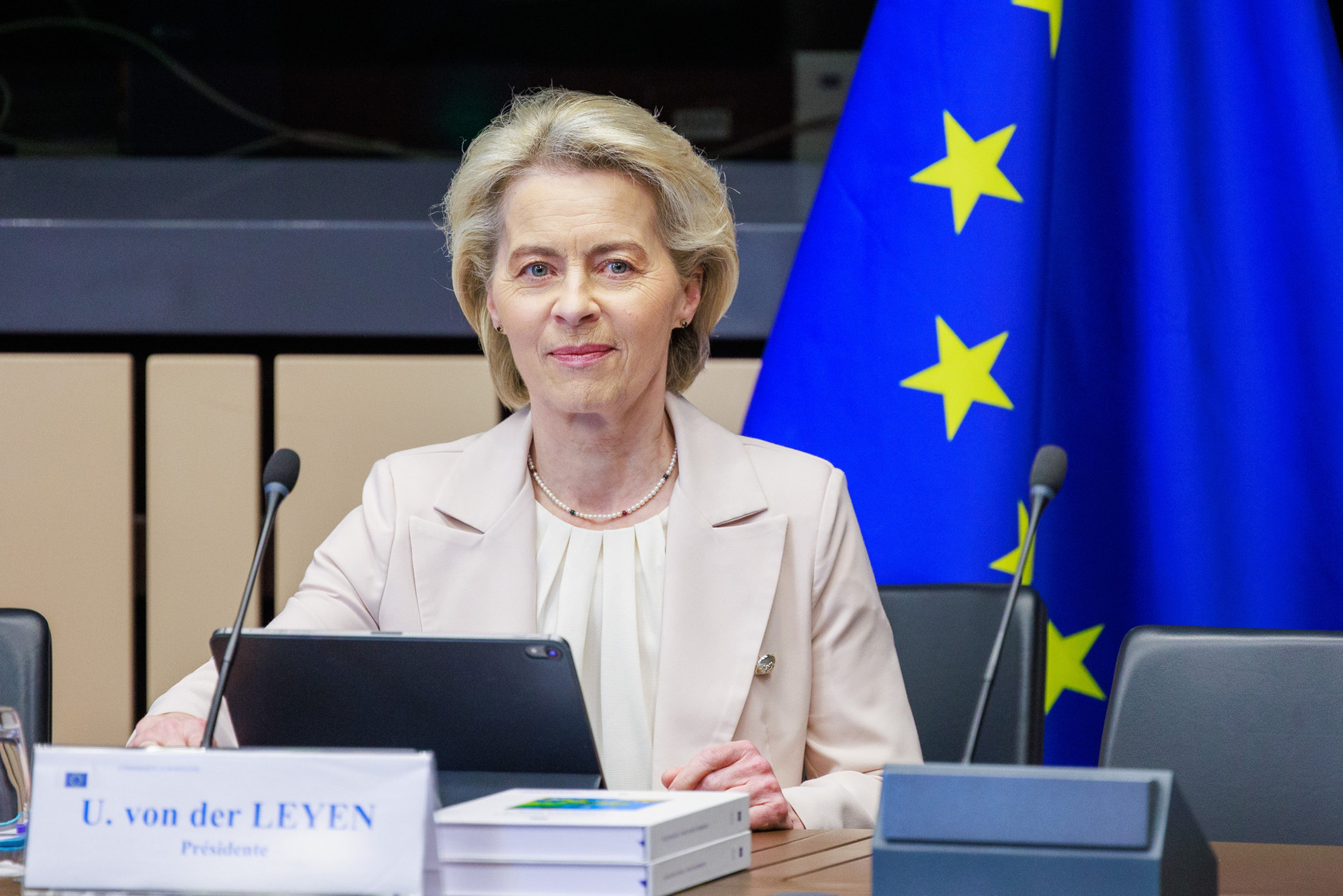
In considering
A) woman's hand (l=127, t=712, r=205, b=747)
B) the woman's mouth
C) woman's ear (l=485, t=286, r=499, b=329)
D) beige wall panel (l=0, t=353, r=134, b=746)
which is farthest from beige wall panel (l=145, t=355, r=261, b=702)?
woman's hand (l=127, t=712, r=205, b=747)

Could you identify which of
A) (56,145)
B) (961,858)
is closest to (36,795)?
(961,858)

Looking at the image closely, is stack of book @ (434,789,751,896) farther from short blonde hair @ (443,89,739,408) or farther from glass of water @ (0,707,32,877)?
short blonde hair @ (443,89,739,408)

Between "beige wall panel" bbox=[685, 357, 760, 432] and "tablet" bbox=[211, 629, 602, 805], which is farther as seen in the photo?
"beige wall panel" bbox=[685, 357, 760, 432]

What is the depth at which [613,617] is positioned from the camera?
71.4 inches

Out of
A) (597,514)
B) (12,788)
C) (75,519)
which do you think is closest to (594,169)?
(597,514)

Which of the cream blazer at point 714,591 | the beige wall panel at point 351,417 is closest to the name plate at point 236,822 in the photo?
the cream blazer at point 714,591

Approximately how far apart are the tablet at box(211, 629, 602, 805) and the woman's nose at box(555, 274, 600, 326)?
0.70 metres

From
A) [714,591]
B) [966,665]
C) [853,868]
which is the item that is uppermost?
[714,591]

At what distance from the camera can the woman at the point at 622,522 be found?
1.75m

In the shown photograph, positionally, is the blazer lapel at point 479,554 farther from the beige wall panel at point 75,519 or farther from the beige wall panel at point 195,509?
the beige wall panel at point 75,519

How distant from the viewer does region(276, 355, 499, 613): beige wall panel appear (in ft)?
8.71

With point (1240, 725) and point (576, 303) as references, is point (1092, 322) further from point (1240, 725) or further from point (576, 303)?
point (576, 303)

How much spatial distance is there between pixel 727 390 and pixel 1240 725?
1.21 m

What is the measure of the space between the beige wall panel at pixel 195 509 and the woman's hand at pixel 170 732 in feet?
3.95
